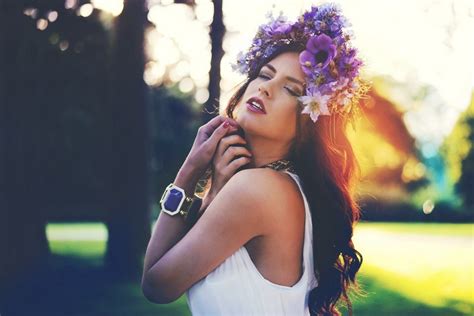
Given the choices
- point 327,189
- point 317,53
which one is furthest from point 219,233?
point 317,53

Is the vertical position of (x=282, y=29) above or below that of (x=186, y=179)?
above

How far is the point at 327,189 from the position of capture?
2.53 metres

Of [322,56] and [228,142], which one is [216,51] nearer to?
[322,56]

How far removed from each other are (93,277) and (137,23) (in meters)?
4.31

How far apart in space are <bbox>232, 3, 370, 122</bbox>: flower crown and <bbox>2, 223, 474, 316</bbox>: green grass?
17.1ft

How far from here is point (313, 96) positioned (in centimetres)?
240

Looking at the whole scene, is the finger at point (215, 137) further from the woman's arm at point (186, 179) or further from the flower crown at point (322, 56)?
the flower crown at point (322, 56)

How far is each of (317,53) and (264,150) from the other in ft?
1.56

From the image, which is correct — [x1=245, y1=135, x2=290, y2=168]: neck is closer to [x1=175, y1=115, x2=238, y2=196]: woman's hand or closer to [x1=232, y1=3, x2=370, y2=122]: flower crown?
[x1=175, y1=115, x2=238, y2=196]: woman's hand

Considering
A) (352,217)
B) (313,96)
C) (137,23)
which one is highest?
(313,96)

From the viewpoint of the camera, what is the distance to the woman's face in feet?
8.09

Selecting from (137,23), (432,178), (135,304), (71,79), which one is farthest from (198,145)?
(432,178)

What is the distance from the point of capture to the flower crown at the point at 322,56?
246 cm

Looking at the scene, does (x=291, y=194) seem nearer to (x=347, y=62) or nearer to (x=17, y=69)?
(x=347, y=62)
